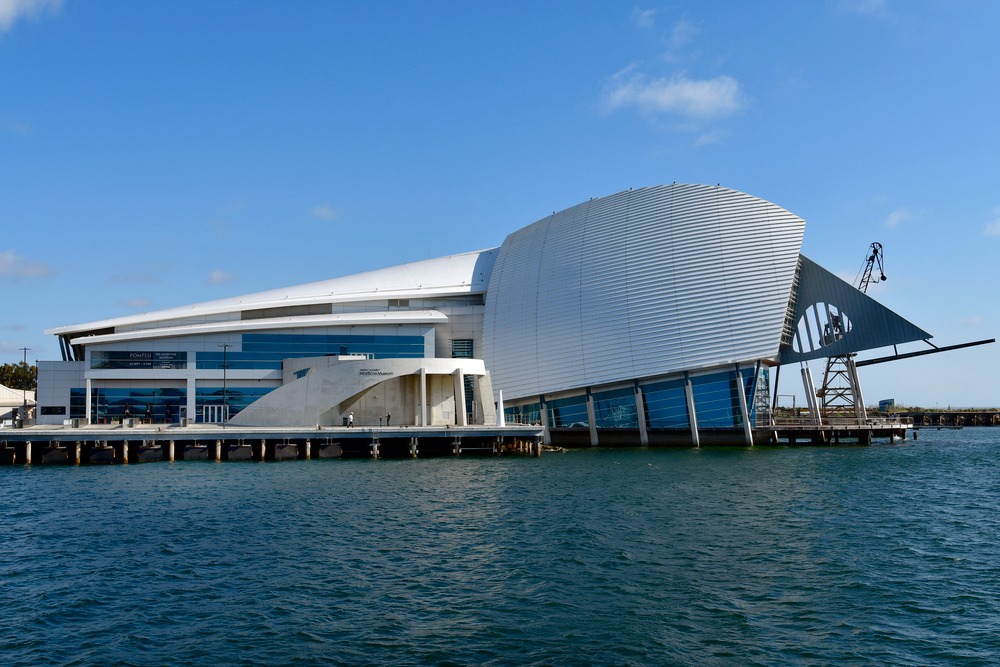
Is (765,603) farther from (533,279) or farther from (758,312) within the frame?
(533,279)

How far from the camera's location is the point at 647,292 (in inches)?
2422

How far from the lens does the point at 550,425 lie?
211 feet

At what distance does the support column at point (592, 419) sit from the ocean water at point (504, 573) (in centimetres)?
2585

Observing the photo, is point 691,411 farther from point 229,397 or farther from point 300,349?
point 229,397

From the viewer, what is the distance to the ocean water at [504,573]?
1449 centimetres

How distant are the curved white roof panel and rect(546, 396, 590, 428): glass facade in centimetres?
1379

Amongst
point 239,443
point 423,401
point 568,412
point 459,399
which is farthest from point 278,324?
point 568,412

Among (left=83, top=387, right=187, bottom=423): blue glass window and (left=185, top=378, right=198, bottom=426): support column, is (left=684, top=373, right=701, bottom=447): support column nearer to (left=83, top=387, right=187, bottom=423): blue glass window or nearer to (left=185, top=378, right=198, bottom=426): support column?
(left=185, top=378, right=198, bottom=426): support column

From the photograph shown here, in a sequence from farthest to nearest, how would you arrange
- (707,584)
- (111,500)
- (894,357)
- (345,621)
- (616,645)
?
(894,357) < (111,500) < (707,584) < (345,621) < (616,645)

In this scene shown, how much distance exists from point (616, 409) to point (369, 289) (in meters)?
24.9

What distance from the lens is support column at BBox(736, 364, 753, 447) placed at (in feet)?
193

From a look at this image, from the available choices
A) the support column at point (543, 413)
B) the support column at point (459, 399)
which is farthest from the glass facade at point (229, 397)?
the support column at point (543, 413)

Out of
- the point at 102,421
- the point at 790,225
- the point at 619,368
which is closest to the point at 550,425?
the point at 619,368

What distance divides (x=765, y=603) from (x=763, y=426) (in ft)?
151
